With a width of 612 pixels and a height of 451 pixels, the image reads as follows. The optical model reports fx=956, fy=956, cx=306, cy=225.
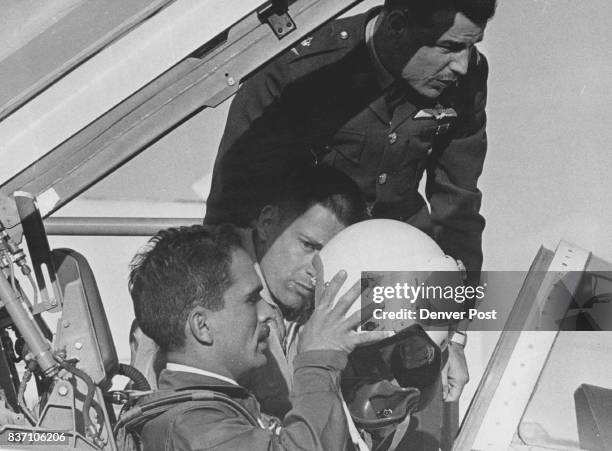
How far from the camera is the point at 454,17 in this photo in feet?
7.17

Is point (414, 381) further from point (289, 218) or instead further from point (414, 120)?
point (414, 120)

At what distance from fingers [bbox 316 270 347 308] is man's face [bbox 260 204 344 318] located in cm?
21

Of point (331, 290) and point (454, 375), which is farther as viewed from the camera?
point (454, 375)

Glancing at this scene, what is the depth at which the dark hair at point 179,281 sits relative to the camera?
6.19 feet

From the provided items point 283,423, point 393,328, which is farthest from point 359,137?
point 283,423

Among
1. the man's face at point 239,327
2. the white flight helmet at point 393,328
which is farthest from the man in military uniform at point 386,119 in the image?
the man's face at point 239,327

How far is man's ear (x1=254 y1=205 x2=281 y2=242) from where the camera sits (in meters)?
2.22

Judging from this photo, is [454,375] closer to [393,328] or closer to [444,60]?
[393,328]

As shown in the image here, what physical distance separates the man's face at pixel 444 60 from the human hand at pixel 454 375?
638mm

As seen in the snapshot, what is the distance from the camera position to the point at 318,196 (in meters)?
2.25

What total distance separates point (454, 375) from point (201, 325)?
1.99 ft

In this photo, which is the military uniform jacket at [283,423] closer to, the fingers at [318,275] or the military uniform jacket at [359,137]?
the fingers at [318,275]

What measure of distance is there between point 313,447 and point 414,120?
99 cm

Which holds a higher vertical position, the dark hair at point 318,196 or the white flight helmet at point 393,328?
the dark hair at point 318,196
